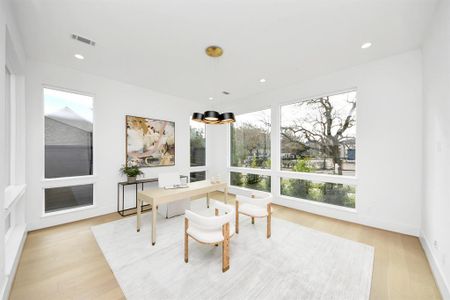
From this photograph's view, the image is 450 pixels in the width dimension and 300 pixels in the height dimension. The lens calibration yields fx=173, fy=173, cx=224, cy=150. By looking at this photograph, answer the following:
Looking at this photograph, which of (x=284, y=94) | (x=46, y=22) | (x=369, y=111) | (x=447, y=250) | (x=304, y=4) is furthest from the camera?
(x=284, y=94)

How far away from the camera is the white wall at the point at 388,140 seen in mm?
2717

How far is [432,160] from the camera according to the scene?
220 centimetres

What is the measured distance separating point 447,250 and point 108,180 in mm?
5133

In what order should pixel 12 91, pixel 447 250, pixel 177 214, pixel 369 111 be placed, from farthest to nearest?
pixel 177 214 → pixel 369 111 → pixel 12 91 → pixel 447 250

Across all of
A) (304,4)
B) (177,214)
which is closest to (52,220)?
(177,214)

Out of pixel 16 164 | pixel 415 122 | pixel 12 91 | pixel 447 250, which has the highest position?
pixel 12 91

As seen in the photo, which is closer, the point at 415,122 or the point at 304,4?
the point at 304,4

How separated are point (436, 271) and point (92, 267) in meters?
3.89

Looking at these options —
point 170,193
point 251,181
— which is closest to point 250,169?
point 251,181

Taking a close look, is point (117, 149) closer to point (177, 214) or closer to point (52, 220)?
point (52, 220)

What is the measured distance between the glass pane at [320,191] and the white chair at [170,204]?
2.50 m

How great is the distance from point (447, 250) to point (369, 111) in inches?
88.2

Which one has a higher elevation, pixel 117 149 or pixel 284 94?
pixel 284 94

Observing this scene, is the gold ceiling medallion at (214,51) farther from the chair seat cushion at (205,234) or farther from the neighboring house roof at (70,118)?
the neighboring house roof at (70,118)
